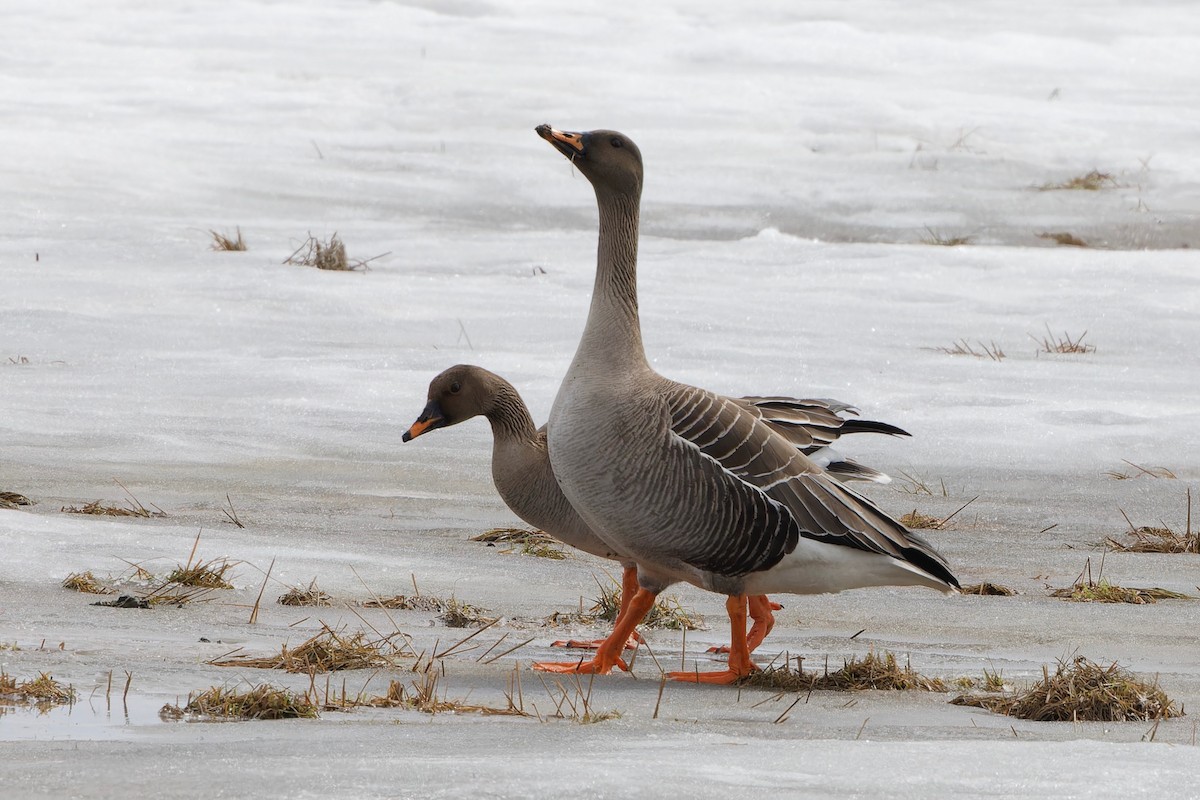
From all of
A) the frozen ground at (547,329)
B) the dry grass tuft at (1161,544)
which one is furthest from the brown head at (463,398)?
the dry grass tuft at (1161,544)

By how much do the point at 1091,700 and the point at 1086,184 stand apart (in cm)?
1428

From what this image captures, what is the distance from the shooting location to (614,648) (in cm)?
517

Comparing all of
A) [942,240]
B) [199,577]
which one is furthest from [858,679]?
[942,240]

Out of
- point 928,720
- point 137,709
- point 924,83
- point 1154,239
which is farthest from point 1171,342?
point 924,83

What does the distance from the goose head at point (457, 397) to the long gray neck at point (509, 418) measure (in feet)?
0.11

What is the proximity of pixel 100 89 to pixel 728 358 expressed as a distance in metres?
12.2

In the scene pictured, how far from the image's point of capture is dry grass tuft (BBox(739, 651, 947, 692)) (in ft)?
15.6

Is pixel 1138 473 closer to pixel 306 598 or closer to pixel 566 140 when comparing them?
pixel 566 140

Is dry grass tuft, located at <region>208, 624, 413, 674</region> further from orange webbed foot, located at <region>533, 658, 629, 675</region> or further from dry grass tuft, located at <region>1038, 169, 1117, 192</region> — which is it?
dry grass tuft, located at <region>1038, 169, 1117, 192</region>

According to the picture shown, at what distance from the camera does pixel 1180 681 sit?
16.3 ft

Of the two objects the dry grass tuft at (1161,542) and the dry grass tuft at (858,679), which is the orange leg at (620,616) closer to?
the dry grass tuft at (858,679)

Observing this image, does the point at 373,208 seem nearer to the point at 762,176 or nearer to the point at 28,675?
the point at 762,176

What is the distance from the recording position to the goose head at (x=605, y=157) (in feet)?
19.6

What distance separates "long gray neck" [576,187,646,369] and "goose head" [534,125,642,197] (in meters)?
0.04
